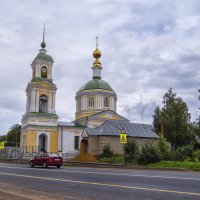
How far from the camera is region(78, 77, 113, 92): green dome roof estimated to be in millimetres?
61562

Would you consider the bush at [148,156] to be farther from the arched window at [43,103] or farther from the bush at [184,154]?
the arched window at [43,103]

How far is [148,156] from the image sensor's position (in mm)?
26531

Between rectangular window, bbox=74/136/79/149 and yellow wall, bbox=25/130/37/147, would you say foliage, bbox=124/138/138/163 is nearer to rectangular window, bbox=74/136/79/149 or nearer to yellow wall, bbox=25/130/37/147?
yellow wall, bbox=25/130/37/147

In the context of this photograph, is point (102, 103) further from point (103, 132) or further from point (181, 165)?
point (181, 165)

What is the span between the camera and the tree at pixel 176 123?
5781 centimetres

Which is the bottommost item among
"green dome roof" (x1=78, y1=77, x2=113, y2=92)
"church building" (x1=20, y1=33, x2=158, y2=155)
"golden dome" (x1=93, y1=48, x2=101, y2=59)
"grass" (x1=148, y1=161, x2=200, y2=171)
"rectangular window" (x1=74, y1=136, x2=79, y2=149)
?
"grass" (x1=148, y1=161, x2=200, y2=171)

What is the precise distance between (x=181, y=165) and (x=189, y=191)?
1411cm

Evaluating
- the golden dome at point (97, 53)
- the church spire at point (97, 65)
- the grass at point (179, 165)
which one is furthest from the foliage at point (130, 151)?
the golden dome at point (97, 53)

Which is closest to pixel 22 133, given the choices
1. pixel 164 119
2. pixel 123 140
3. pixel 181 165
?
pixel 164 119

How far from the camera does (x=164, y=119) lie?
58125 mm

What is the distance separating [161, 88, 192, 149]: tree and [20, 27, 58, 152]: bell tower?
1950 cm

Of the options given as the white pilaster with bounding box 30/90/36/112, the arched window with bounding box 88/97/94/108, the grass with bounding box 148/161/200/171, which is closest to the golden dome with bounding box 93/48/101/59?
the arched window with bounding box 88/97/94/108

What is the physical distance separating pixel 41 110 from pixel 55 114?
126 inches

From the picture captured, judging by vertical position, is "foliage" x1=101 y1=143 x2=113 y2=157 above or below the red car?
above
